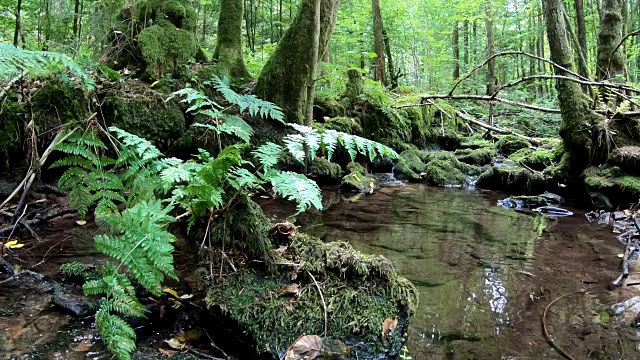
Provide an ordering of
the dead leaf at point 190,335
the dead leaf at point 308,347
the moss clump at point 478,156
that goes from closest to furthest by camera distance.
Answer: the dead leaf at point 308,347, the dead leaf at point 190,335, the moss clump at point 478,156

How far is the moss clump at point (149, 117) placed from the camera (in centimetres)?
616

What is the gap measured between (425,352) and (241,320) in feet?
3.95

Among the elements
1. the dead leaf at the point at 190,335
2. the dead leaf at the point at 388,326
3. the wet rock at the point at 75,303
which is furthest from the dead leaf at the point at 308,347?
the wet rock at the point at 75,303

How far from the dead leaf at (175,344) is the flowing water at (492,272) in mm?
1445

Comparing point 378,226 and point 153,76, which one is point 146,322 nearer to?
point 378,226

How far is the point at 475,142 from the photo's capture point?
1247 centimetres

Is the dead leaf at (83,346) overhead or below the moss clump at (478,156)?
below

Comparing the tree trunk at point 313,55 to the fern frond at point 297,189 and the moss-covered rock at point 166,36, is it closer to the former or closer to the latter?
the moss-covered rock at point 166,36

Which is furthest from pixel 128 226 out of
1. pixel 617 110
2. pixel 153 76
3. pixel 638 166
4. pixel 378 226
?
pixel 617 110

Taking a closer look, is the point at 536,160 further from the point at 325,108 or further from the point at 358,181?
the point at 325,108

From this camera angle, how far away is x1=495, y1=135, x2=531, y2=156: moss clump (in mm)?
12055

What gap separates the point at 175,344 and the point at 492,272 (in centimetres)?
315

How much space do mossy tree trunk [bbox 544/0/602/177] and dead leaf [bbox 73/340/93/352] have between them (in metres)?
8.54

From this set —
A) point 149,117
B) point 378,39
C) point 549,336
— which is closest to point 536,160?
point 549,336
